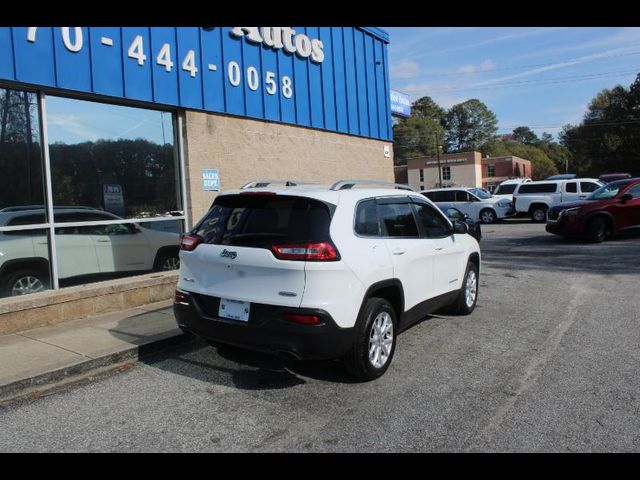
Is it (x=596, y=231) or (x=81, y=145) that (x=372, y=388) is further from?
(x=596, y=231)

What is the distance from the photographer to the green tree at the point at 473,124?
424 ft

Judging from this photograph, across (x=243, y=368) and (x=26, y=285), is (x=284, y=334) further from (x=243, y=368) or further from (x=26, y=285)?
(x=26, y=285)

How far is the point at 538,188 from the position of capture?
75.3 ft

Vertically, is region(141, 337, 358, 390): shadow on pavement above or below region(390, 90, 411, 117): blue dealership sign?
below

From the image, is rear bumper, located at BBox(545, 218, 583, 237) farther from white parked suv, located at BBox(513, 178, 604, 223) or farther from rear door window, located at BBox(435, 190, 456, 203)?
rear door window, located at BBox(435, 190, 456, 203)

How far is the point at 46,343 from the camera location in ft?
18.4

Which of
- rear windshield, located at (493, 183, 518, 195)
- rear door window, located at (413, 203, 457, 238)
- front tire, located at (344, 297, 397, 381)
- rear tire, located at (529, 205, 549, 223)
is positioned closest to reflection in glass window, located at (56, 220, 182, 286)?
rear door window, located at (413, 203, 457, 238)

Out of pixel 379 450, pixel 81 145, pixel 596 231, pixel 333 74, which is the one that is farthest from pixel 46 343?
pixel 596 231

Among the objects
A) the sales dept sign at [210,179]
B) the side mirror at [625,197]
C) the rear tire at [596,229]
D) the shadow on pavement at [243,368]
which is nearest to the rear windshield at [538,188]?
the side mirror at [625,197]

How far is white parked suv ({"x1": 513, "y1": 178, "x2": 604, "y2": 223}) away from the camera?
2189 cm

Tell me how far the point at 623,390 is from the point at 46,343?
556 cm

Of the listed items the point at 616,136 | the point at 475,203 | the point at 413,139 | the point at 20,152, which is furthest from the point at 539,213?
the point at 413,139

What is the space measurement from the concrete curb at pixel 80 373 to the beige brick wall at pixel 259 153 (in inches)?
140

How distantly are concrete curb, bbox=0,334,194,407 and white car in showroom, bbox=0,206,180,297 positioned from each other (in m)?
2.25
